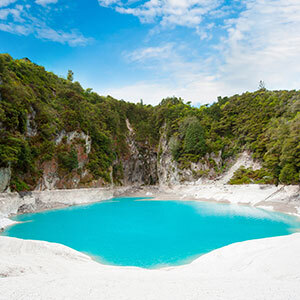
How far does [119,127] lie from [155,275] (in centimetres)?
6137

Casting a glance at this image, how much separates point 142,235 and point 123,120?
56513 mm

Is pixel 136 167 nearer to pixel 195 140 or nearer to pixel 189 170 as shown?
pixel 189 170

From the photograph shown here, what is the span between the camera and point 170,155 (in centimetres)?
6328

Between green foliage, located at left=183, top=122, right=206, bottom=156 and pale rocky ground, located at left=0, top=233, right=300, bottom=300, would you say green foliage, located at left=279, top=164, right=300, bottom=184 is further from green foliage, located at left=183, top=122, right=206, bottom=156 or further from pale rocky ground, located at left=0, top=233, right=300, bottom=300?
green foliage, located at left=183, top=122, right=206, bottom=156

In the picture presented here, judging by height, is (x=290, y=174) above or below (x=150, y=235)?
above

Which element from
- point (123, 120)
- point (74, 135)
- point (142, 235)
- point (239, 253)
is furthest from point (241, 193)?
point (123, 120)

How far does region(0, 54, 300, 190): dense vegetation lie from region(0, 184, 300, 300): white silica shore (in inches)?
602

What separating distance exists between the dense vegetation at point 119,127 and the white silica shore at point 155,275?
50.2ft

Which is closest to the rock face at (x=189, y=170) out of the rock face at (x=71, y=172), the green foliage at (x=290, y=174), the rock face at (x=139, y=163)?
the rock face at (x=139, y=163)

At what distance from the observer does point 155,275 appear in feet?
23.1

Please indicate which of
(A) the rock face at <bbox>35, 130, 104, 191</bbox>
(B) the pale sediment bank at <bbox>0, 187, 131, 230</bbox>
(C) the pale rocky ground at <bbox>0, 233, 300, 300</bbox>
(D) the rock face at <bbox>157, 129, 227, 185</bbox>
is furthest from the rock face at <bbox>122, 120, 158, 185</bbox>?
(C) the pale rocky ground at <bbox>0, 233, 300, 300</bbox>

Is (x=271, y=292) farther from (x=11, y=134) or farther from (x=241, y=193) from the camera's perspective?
(x=241, y=193)

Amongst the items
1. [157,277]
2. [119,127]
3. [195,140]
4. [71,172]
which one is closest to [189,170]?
[195,140]

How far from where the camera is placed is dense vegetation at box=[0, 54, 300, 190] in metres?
28.5
